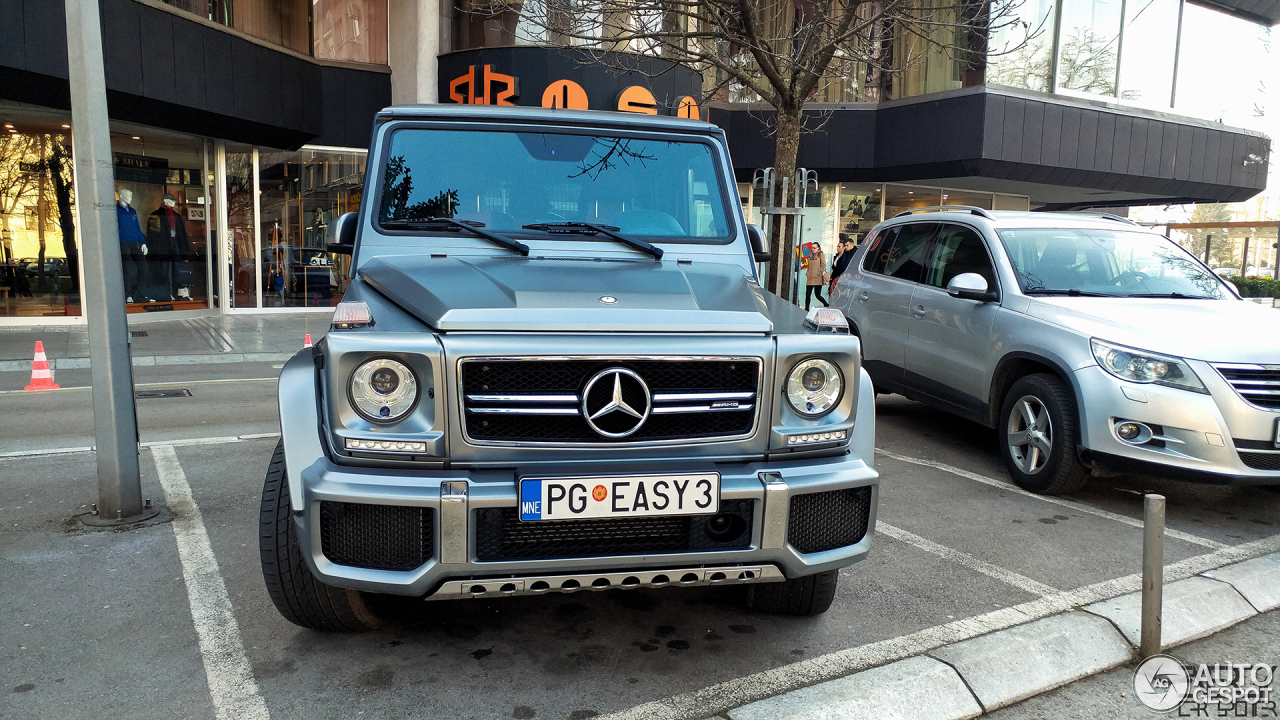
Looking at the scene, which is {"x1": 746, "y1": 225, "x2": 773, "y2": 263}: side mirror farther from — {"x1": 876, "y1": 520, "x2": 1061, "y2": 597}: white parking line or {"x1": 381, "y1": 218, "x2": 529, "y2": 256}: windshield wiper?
{"x1": 876, "y1": 520, "x2": 1061, "y2": 597}: white parking line

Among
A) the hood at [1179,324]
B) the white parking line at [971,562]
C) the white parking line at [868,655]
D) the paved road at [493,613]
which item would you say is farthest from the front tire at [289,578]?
the hood at [1179,324]

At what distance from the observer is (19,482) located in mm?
5297

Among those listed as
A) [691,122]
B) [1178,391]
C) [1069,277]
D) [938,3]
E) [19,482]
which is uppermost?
[938,3]

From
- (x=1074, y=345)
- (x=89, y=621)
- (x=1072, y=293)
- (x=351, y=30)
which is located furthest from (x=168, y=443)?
(x=351, y=30)

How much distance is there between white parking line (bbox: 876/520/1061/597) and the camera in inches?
156

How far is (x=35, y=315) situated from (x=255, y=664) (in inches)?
541

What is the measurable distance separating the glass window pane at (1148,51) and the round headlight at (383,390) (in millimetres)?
21797

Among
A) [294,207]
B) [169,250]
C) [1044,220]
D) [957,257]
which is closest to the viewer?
[1044,220]

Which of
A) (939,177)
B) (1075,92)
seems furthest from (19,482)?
(1075,92)

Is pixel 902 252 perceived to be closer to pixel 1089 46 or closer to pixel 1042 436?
pixel 1042 436

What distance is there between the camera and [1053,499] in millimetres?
5391

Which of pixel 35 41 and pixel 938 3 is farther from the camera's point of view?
pixel 938 3

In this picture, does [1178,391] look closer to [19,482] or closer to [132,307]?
[19,482]

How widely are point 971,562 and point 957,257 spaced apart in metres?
2.99
